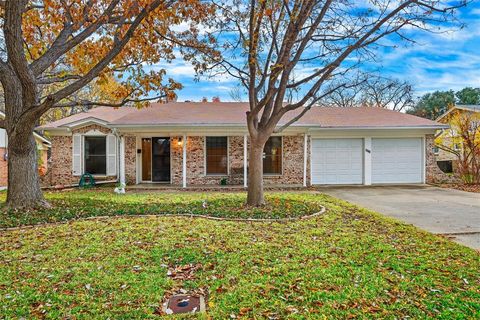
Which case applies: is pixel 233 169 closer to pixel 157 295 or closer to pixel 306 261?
pixel 306 261

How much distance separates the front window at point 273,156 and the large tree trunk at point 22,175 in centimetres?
920

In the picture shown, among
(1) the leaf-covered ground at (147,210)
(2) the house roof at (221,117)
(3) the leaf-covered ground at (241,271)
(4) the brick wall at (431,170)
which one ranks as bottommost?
(3) the leaf-covered ground at (241,271)

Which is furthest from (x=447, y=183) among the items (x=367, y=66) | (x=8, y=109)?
(x=8, y=109)

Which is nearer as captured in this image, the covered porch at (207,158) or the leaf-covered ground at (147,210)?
the leaf-covered ground at (147,210)

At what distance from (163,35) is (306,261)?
25.1ft

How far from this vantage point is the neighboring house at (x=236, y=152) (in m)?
14.2

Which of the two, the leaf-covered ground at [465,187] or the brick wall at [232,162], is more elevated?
the brick wall at [232,162]

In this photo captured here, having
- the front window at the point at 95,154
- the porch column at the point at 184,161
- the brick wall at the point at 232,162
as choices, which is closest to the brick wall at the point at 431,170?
the brick wall at the point at 232,162

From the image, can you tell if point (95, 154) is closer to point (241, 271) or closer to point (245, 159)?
point (245, 159)

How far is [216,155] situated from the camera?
14469 mm

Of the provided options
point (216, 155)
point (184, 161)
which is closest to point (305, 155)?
point (216, 155)

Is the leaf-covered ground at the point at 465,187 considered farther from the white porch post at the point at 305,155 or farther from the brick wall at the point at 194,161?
the brick wall at the point at 194,161

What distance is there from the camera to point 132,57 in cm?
1001

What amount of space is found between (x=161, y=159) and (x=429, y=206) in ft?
35.9
